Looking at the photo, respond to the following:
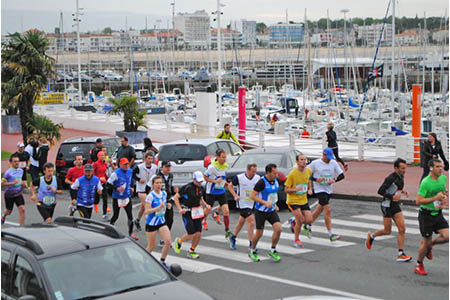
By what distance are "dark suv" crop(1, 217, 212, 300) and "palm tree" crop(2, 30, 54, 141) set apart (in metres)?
19.8

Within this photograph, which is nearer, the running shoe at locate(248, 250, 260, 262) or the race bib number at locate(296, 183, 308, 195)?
the running shoe at locate(248, 250, 260, 262)

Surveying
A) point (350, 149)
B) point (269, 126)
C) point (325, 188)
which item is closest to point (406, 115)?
point (269, 126)

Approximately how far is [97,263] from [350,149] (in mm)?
21292

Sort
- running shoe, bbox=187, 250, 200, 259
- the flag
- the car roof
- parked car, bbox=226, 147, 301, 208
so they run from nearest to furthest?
the car roof
running shoe, bbox=187, 250, 200, 259
parked car, bbox=226, 147, 301, 208
the flag

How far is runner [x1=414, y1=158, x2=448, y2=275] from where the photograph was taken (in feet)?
35.7

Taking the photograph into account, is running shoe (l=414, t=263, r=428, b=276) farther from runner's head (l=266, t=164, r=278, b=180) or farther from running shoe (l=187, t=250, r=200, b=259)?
running shoe (l=187, t=250, r=200, b=259)

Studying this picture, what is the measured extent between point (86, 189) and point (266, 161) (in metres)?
5.21

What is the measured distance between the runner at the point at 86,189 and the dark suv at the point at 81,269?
5739 millimetres

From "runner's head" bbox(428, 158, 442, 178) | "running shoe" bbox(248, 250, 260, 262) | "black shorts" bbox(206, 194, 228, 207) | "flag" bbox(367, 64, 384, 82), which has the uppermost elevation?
"flag" bbox(367, 64, 384, 82)

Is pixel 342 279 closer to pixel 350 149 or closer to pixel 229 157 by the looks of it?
pixel 229 157

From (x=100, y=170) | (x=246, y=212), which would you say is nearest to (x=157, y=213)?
(x=246, y=212)

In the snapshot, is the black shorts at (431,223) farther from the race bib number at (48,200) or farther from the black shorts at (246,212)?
the race bib number at (48,200)

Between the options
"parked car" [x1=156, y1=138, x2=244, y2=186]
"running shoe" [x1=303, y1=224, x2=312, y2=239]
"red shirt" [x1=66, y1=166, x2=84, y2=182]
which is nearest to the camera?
"running shoe" [x1=303, y1=224, x2=312, y2=239]

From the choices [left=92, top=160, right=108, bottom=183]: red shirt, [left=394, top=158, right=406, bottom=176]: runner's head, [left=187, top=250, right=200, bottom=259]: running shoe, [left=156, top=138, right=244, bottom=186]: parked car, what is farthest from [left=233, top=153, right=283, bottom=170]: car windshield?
Answer: [left=394, top=158, right=406, bottom=176]: runner's head
